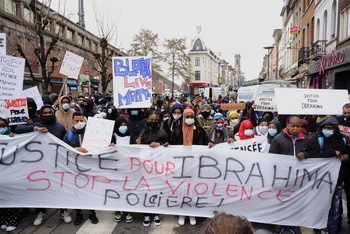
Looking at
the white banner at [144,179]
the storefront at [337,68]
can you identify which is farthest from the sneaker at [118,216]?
the storefront at [337,68]

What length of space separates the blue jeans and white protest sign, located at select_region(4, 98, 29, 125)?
15.2 feet

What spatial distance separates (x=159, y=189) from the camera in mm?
3969

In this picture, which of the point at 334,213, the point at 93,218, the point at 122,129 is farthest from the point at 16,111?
the point at 334,213

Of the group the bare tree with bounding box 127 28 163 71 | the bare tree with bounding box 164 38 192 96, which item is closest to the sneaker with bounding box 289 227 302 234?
the bare tree with bounding box 127 28 163 71

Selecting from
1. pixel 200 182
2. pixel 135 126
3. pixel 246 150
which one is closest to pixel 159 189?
pixel 200 182

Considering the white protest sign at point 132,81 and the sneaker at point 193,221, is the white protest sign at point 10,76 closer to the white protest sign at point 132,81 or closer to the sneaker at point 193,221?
the white protest sign at point 132,81

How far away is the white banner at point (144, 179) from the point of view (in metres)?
3.85

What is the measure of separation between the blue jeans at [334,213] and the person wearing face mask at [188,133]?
1.84m

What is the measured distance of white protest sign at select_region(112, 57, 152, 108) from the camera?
5094 millimetres

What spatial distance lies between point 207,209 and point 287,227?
1.09 metres

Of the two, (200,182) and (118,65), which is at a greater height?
(118,65)

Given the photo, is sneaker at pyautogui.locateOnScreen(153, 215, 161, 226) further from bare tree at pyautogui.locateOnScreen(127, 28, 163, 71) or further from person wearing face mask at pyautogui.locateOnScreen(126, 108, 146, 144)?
bare tree at pyautogui.locateOnScreen(127, 28, 163, 71)

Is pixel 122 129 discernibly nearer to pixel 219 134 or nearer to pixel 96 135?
pixel 96 135

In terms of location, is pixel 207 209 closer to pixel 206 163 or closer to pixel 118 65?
pixel 206 163
